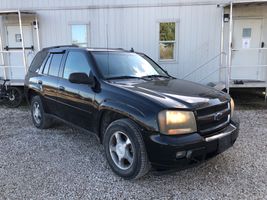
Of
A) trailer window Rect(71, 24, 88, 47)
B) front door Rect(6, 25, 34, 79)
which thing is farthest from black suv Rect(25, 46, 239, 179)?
front door Rect(6, 25, 34, 79)

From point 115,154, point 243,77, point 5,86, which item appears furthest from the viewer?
point 243,77

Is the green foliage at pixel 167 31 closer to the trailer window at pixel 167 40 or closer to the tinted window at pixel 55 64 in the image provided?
the trailer window at pixel 167 40

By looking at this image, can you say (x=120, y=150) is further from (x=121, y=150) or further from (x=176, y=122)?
(x=176, y=122)

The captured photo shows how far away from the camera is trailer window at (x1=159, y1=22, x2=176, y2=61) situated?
28.3 feet

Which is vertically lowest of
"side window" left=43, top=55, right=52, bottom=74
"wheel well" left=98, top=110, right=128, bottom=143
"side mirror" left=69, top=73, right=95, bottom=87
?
"wheel well" left=98, top=110, right=128, bottom=143

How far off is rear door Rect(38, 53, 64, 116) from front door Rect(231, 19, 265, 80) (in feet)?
19.3

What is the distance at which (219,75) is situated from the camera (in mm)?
8633

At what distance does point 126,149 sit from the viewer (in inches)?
133

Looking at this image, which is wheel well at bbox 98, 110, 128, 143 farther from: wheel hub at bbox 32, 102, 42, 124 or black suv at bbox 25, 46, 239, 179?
wheel hub at bbox 32, 102, 42, 124

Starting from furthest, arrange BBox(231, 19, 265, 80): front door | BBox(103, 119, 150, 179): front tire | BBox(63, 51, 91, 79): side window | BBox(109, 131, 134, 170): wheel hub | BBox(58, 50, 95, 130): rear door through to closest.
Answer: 1. BBox(231, 19, 265, 80): front door
2. BBox(63, 51, 91, 79): side window
3. BBox(58, 50, 95, 130): rear door
4. BBox(109, 131, 134, 170): wheel hub
5. BBox(103, 119, 150, 179): front tire

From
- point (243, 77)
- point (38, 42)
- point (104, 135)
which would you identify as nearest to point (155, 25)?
point (243, 77)

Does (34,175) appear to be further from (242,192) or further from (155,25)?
(155,25)

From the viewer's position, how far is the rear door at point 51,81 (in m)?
4.82

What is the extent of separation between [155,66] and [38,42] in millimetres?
5540
